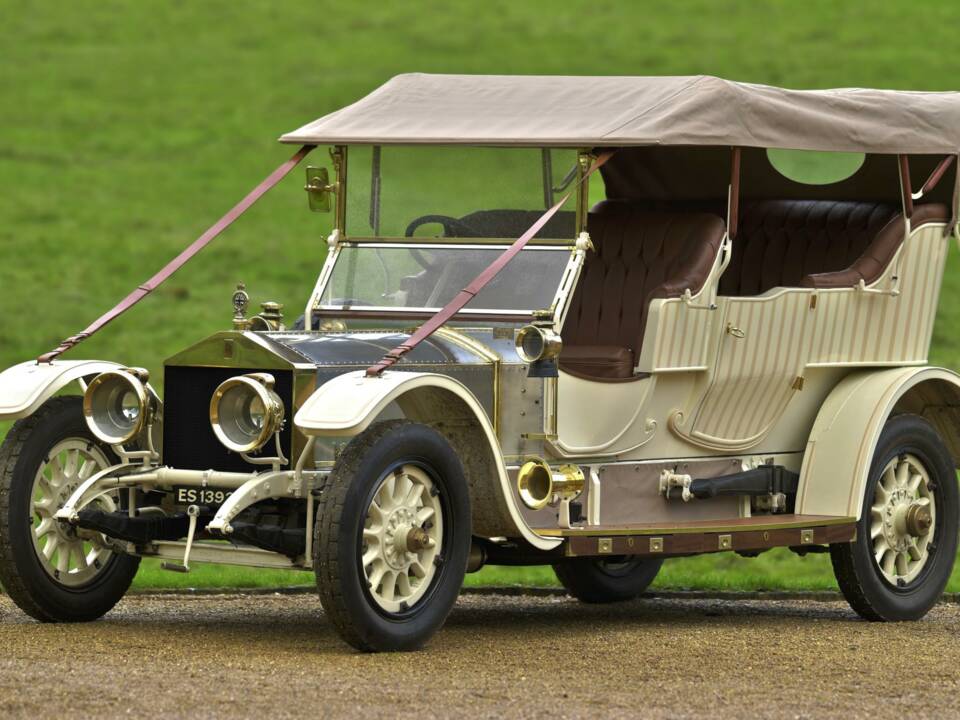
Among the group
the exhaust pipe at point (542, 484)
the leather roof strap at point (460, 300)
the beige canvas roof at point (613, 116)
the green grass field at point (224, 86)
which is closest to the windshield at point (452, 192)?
the beige canvas roof at point (613, 116)

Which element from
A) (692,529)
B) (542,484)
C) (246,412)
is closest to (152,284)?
(246,412)

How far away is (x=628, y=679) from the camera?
7.50 meters

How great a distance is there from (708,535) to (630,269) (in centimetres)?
157

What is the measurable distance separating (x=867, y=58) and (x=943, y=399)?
2088 cm

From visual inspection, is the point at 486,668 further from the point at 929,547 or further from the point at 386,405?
the point at 929,547

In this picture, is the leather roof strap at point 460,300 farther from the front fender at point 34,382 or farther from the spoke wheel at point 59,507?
the spoke wheel at point 59,507

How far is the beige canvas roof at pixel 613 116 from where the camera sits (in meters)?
8.88

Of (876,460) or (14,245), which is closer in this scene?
(876,460)

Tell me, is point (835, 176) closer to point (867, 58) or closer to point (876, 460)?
point (876, 460)

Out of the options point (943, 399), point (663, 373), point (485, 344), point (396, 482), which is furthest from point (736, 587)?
point (396, 482)

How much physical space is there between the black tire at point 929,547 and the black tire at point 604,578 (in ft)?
4.14

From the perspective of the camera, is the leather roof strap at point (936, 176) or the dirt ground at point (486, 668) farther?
the leather roof strap at point (936, 176)

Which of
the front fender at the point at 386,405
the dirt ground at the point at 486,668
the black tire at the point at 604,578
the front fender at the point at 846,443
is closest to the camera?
the dirt ground at the point at 486,668

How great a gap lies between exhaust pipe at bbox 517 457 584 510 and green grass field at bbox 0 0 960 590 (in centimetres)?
1086
